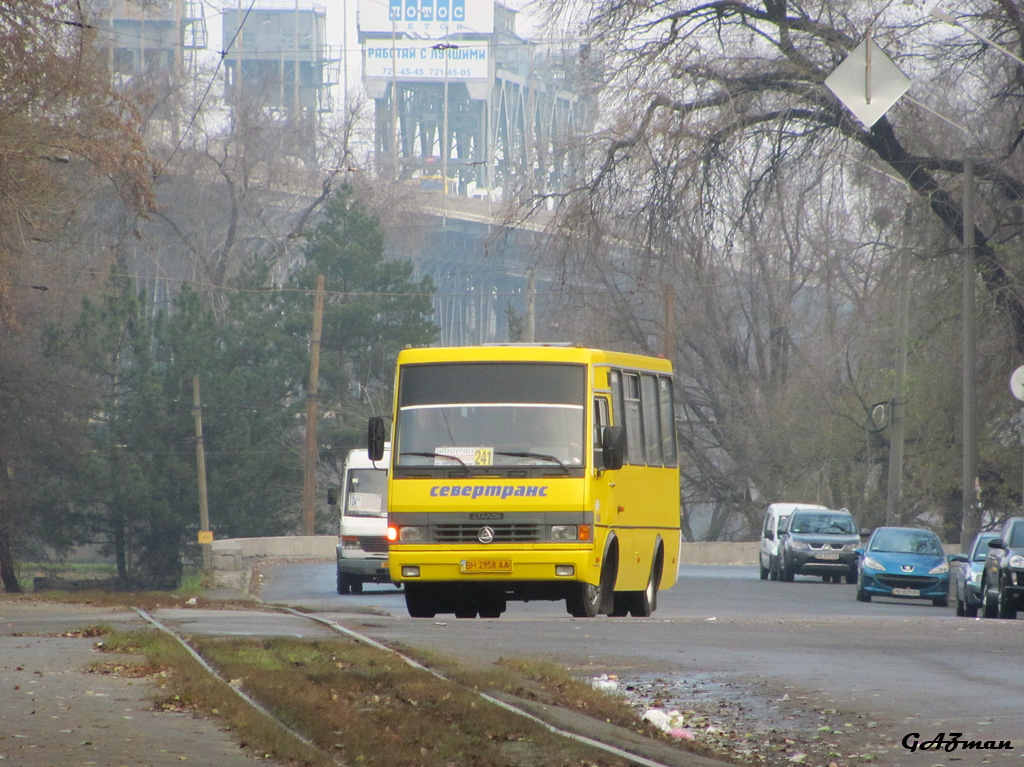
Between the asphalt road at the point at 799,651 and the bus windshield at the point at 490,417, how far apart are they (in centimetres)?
269

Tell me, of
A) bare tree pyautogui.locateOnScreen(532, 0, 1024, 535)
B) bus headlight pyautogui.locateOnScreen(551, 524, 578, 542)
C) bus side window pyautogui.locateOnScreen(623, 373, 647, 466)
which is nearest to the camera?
bus headlight pyautogui.locateOnScreen(551, 524, 578, 542)

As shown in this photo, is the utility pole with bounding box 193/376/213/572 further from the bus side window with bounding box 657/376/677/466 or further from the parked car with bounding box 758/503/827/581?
the bus side window with bounding box 657/376/677/466

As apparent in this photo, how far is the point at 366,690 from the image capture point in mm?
14133

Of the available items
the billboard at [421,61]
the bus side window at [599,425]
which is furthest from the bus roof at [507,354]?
the billboard at [421,61]

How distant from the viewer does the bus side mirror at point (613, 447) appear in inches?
496

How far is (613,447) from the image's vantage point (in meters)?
12.6

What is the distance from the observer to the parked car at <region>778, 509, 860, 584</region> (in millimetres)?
40875

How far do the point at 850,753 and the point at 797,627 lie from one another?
1226 cm

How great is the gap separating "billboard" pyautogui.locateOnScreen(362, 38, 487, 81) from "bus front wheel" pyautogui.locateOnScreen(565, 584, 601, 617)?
146m

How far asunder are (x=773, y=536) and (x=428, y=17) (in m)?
116

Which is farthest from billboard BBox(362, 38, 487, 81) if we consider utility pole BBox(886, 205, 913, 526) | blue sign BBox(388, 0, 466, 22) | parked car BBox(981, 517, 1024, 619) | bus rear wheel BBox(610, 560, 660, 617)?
bus rear wheel BBox(610, 560, 660, 617)

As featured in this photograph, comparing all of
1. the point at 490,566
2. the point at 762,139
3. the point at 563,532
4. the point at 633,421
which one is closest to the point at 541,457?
the point at 563,532

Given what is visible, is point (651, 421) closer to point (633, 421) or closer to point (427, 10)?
point (633, 421)

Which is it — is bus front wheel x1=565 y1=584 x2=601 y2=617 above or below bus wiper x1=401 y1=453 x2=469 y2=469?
below
